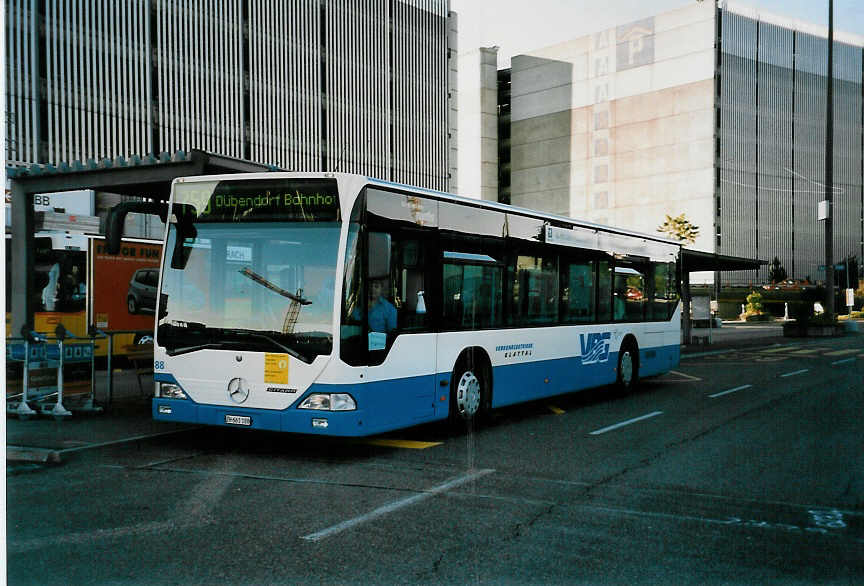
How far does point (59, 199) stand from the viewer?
20109mm

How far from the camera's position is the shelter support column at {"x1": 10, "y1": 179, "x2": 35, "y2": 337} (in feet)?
41.6

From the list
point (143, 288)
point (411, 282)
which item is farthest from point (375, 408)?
point (143, 288)

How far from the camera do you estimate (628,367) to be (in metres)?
15.2

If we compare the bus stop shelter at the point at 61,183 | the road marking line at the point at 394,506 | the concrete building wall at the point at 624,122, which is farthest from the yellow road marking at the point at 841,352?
the concrete building wall at the point at 624,122

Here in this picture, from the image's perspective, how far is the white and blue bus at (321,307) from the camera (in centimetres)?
830

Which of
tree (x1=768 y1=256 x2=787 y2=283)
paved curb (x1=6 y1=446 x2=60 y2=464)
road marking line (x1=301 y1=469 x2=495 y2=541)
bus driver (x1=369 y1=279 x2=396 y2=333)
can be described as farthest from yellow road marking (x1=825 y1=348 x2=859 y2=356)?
tree (x1=768 y1=256 x2=787 y2=283)

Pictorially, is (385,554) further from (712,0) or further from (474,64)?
(474,64)

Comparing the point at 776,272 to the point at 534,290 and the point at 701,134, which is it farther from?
the point at 534,290

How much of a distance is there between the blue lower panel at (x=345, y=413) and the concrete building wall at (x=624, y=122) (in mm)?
80435

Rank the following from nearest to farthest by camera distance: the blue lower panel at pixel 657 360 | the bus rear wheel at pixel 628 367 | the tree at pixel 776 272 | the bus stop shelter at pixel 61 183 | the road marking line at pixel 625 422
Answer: the road marking line at pixel 625 422 < the bus stop shelter at pixel 61 183 < the bus rear wheel at pixel 628 367 < the blue lower panel at pixel 657 360 < the tree at pixel 776 272

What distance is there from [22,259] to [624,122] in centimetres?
8245

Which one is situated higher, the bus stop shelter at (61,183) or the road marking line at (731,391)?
the bus stop shelter at (61,183)

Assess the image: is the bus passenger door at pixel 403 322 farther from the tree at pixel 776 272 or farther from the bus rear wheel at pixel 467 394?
the tree at pixel 776 272

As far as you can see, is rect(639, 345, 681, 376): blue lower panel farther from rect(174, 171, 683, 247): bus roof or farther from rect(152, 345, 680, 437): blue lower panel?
rect(152, 345, 680, 437): blue lower panel
